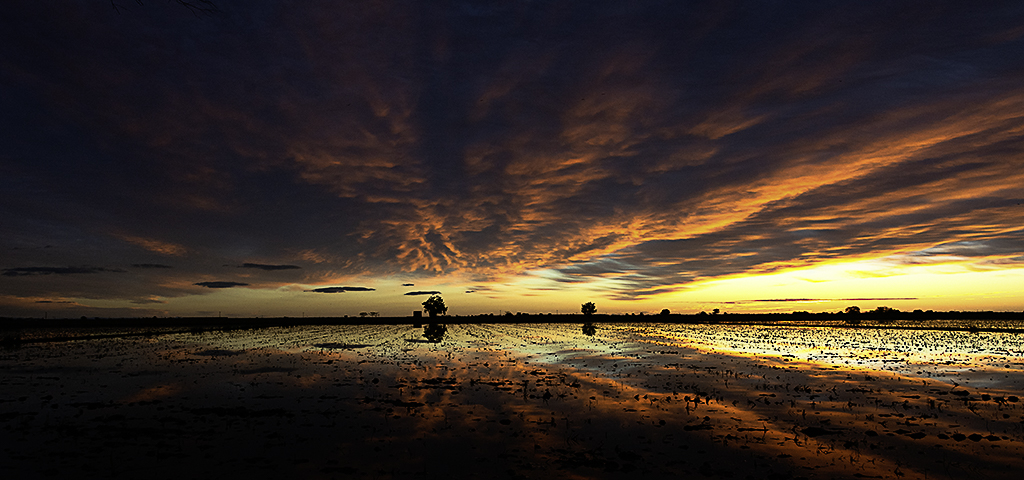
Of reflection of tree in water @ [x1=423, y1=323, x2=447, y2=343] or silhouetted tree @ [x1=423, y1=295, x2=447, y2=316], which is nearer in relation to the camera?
reflection of tree in water @ [x1=423, y1=323, x2=447, y2=343]

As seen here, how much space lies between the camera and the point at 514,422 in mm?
16953

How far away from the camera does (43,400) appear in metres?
20.9

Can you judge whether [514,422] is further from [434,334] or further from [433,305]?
[433,305]

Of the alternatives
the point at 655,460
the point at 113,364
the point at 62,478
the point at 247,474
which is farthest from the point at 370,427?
the point at 113,364

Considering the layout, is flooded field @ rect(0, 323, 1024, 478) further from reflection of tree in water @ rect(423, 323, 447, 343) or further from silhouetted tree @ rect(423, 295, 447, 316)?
silhouetted tree @ rect(423, 295, 447, 316)

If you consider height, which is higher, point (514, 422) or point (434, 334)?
point (434, 334)

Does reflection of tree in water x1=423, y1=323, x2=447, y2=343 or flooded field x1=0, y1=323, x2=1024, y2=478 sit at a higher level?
reflection of tree in water x1=423, y1=323, x2=447, y2=343

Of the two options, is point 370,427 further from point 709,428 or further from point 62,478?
point 709,428

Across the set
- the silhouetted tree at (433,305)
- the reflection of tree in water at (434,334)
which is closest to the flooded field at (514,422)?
the reflection of tree in water at (434,334)

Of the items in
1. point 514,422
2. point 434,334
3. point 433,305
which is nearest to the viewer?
point 514,422

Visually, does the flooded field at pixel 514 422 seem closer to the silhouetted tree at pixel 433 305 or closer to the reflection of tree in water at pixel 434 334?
the reflection of tree in water at pixel 434 334

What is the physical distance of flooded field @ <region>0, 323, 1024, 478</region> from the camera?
1231 centimetres

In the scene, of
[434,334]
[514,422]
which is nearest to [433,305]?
[434,334]

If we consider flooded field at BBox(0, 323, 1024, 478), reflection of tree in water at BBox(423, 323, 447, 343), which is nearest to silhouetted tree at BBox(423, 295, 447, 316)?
reflection of tree in water at BBox(423, 323, 447, 343)
